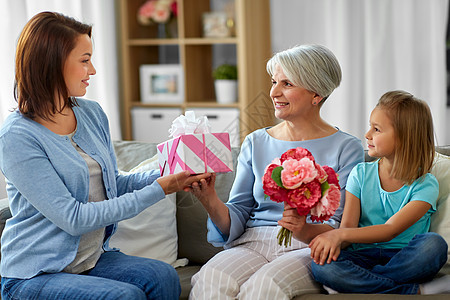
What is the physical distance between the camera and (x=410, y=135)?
1812 mm

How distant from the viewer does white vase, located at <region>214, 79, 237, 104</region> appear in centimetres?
390

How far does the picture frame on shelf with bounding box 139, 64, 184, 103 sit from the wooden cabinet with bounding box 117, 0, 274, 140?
0.05 m

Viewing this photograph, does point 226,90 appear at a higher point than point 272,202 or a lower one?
higher

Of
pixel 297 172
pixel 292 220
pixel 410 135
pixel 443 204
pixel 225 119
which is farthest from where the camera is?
pixel 225 119

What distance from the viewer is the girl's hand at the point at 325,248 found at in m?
1.72

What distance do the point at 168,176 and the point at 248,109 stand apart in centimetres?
217

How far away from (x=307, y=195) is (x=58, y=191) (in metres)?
0.68

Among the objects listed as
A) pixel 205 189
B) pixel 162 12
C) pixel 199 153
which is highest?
pixel 162 12

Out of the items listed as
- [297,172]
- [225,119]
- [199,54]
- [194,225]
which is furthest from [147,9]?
[297,172]

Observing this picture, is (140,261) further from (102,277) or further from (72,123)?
(72,123)

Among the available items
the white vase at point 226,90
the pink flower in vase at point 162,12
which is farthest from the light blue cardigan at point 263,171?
the pink flower in vase at point 162,12

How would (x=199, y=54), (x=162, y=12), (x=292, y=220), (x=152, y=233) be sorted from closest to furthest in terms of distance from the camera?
(x=292, y=220), (x=152, y=233), (x=162, y=12), (x=199, y=54)

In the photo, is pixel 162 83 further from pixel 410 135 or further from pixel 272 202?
pixel 410 135

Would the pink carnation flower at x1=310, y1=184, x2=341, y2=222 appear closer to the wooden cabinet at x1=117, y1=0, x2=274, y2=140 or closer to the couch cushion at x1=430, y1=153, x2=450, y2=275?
the couch cushion at x1=430, y1=153, x2=450, y2=275
